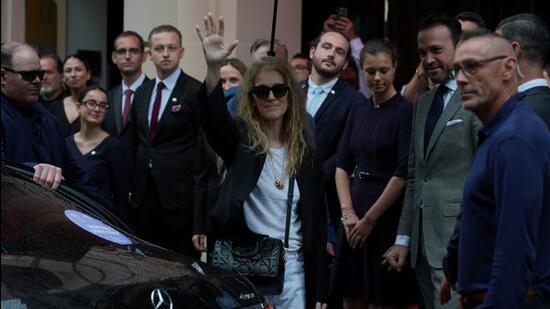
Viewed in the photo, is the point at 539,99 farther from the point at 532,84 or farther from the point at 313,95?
the point at 313,95

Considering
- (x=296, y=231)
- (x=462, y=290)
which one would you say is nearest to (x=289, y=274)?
(x=296, y=231)

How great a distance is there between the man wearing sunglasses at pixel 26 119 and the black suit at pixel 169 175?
1.69 m

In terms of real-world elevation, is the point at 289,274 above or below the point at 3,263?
below

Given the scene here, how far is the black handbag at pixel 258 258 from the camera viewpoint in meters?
6.29

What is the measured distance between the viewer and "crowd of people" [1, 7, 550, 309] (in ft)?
15.3

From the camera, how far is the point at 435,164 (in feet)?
21.9

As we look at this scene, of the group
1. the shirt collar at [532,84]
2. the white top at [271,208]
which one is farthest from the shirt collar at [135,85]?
the shirt collar at [532,84]

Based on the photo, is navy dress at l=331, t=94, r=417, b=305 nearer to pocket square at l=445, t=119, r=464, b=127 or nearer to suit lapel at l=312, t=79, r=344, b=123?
suit lapel at l=312, t=79, r=344, b=123

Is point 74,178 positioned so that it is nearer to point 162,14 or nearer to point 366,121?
point 366,121

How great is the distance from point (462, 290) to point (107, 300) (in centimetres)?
147

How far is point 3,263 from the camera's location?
169 inches

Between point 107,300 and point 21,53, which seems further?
point 21,53

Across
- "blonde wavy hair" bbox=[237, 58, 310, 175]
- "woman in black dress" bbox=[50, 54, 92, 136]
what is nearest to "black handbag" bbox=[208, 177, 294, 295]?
"blonde wavy hair" bbox=[237, 58, 310, 175]

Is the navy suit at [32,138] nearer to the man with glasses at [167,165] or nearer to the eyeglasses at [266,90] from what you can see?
the eyeglasses at [266,90]
